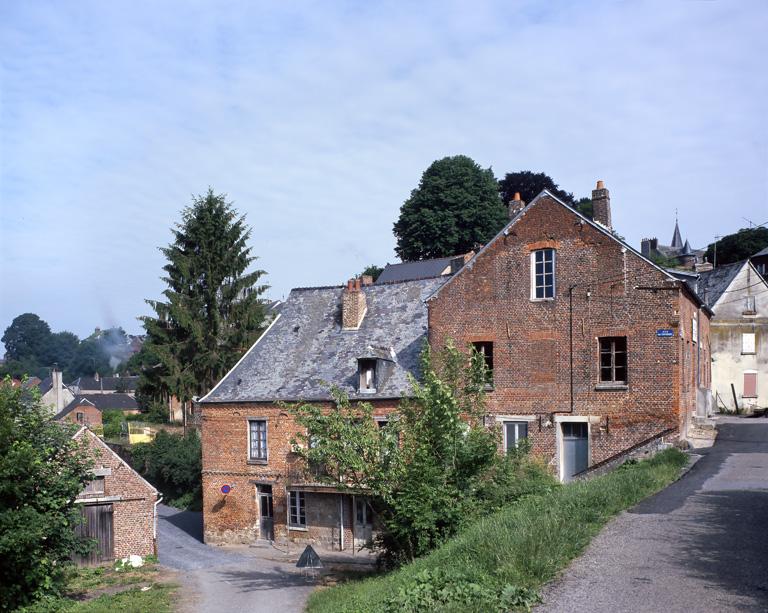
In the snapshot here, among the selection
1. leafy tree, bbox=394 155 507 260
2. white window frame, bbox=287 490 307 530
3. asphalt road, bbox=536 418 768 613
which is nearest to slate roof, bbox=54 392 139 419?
leafy tree, bbox=394 155 507 260

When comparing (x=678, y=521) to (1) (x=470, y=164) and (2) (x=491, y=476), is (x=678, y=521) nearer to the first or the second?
(2) (x=491, y=476)

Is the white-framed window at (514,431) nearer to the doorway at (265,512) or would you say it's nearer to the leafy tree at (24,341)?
the doorway at (265,512)

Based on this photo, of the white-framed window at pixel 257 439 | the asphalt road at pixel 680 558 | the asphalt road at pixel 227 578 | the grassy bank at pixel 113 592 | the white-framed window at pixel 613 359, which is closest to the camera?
the asphalt road at pixel 680 558

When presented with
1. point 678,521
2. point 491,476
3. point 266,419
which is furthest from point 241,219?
point 678,521

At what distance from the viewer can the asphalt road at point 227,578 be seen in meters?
21.7

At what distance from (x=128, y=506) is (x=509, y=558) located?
2067 centimetres

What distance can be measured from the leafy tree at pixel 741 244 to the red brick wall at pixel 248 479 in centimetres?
5166

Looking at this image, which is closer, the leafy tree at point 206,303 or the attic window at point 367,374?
the attic window at point 367,374

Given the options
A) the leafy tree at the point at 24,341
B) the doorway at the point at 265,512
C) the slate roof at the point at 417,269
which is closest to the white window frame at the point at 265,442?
the doorway at the point at 265,512

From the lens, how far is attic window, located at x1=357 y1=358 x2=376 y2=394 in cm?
2848

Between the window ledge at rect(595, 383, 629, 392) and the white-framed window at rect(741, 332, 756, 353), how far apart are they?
845 inches

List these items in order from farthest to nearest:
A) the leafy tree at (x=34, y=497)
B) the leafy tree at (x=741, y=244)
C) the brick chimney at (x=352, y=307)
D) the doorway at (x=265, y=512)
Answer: the leafy tree at (x=741, y=244), the brick chimney at (x=352, y=307), the doorway at (x=265, y=512), the leafy tree at (x=34, y=497)

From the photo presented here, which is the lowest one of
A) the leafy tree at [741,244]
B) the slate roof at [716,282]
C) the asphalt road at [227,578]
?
the asphalt road at [227,578]

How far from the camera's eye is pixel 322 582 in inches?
920
